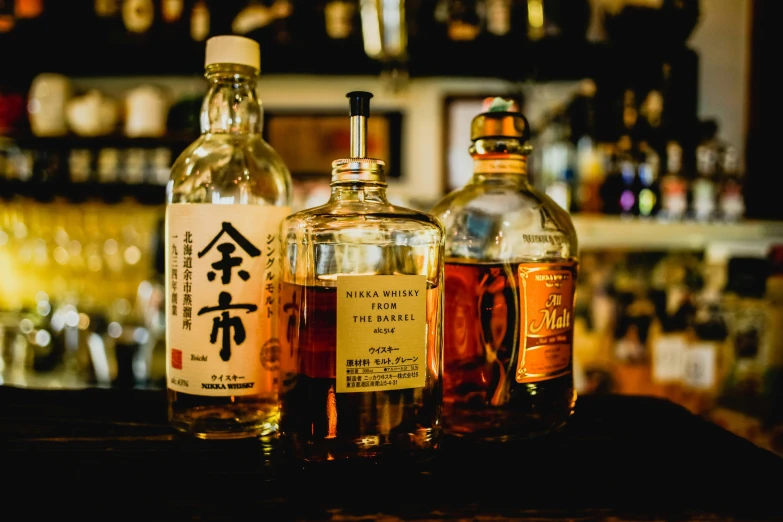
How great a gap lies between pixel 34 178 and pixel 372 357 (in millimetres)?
1971

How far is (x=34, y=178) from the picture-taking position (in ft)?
6.48

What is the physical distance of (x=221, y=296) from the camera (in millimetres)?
560

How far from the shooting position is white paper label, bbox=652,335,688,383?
1.76m

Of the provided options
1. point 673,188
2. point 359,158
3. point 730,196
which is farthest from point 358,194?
point 730,196

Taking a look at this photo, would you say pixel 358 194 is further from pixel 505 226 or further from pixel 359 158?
pixel 505 226

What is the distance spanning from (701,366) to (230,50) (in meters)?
1.72

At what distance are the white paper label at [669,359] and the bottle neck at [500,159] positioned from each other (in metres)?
1.38

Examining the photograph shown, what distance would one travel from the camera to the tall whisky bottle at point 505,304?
567 mm

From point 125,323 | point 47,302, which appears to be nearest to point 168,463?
point 125,323

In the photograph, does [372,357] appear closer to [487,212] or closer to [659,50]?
[487,212]

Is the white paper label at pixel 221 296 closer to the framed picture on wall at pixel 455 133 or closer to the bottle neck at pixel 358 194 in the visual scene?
the bottle neck at pixel 358 194

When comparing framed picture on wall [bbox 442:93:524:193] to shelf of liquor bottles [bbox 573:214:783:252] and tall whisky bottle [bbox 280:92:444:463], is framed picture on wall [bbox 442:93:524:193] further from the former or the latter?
tall whisky bottle [bbox 280:92:444:463]

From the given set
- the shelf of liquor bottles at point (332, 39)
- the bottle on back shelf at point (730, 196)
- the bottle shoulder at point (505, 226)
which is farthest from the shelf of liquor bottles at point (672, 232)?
the bottle shoulder at point (505, 226)

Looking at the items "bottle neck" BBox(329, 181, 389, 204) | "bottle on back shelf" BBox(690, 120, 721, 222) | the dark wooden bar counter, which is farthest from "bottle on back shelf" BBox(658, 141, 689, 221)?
"bottle neck" BBox(329, 181, 389, 204)
